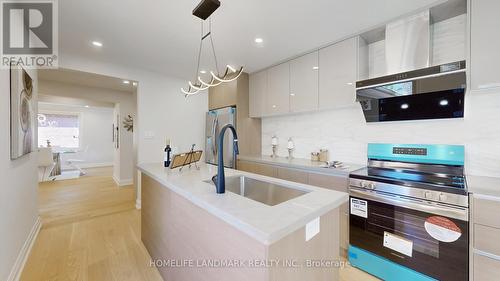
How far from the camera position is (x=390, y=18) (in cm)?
196

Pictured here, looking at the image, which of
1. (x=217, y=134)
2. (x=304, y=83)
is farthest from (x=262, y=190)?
(x=217, y=134)

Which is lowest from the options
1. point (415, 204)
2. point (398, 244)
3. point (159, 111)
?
point (398, 244)

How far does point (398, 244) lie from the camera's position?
5.44ft

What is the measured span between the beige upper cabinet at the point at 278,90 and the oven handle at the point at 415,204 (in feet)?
5.22

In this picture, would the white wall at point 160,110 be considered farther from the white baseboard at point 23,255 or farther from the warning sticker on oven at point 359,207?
the warning sticker on oven at point 359,207

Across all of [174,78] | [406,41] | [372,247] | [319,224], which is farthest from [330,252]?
[174,78]

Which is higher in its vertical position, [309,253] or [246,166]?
[246,166]

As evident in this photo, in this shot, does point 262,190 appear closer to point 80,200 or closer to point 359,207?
point 359,207

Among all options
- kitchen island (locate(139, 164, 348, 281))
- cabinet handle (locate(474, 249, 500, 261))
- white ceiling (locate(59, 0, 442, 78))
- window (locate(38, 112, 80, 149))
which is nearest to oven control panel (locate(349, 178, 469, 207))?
cabinet handle (locate(474, 249, 500, 261))

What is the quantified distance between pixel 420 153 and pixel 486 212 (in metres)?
0.79

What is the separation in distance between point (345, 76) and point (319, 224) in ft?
6.30

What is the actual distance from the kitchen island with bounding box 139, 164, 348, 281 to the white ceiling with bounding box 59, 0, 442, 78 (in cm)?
155

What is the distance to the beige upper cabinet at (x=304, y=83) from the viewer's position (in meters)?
2.65

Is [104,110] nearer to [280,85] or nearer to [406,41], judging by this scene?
[280,85]
